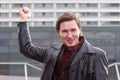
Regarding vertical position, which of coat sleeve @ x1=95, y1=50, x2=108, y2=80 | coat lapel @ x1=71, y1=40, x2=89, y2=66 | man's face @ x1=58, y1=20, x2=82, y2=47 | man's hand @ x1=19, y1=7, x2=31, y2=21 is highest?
man's hand @ x1=19, y1=7, x2=31, y2=21

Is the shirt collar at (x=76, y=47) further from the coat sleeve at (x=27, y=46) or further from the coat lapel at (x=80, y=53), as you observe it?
the coat sleeve at (x=27, y=46)

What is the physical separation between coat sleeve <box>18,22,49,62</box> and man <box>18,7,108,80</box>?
0.23 feet

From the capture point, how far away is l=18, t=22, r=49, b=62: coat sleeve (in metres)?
2.65

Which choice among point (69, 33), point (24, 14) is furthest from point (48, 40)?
point (69, 33)

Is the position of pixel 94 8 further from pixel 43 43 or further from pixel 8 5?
pixel 43 43

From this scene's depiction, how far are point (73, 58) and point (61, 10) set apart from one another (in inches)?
2887

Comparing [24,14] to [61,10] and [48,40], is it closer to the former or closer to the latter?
[48,40]

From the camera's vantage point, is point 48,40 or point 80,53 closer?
point 80,53

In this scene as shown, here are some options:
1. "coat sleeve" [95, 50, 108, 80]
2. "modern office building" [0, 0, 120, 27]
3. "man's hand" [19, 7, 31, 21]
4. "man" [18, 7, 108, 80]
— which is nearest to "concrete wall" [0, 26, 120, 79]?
"modern office building" [0, 0, 120, 27]

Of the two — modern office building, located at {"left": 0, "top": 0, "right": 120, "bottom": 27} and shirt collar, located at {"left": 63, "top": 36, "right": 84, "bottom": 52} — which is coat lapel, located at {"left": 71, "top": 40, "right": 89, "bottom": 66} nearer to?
shirt collar, located at {"left": 63, "top": 36, "right": 84, "bottom": 52}

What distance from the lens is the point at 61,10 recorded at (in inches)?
2977

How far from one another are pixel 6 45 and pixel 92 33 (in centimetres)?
883

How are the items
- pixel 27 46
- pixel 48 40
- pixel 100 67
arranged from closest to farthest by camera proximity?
pixel 100 67, pixel 27 46, pixel 48 40

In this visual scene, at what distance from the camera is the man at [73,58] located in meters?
2.44
